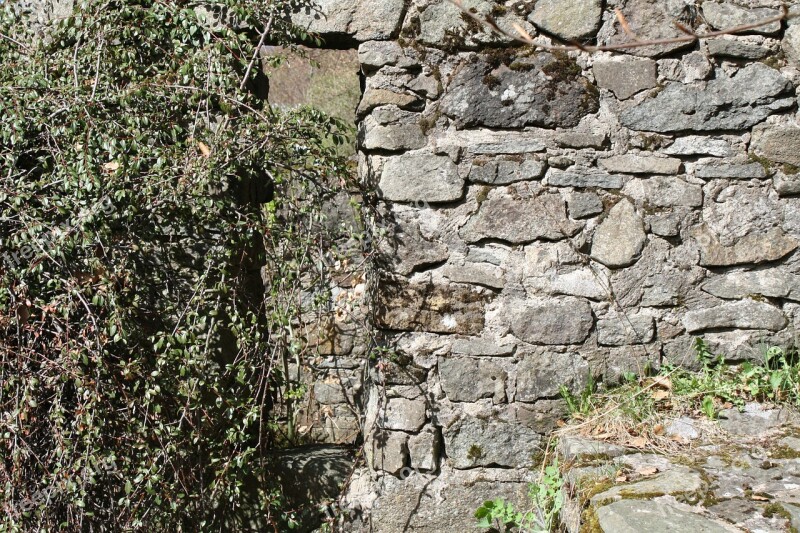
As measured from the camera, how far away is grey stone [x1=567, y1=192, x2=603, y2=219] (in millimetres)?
2564

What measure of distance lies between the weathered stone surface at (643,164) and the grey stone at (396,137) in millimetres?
669

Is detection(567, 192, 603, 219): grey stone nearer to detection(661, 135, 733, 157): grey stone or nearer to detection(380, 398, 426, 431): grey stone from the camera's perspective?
detection(661, 135, 733, 157): grey stone

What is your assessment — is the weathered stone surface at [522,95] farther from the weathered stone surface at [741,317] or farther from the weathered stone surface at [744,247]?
the weathered stone surface at [741,317]

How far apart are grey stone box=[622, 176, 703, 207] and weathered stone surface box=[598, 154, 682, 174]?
1.1 inches

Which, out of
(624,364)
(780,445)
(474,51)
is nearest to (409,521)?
(624,364)

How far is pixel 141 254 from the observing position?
2.67 metres

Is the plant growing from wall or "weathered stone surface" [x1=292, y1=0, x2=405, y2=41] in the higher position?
"weathered stone surface" [x1=292, y1=0, x2=405, y2=41]

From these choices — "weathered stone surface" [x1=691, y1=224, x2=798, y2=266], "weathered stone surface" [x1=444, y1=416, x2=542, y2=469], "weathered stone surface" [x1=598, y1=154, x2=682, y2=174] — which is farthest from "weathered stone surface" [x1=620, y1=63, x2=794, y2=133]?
"weathered stone surface" [x1=444, y1=416, x2=542, y2=469]

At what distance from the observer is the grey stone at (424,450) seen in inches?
103

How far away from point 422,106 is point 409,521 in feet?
4.93

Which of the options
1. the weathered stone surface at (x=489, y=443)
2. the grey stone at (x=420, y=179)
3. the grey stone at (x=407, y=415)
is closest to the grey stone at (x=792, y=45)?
the grey stone at (x=420, y=179)

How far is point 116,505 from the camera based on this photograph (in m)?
2.54

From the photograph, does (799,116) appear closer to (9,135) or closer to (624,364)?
(624,364)

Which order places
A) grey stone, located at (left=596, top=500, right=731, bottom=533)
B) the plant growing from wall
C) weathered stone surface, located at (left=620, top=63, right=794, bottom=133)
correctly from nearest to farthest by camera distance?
grey stone, located at (left=596, top=500, right=731, bottom=533), the plant growing from wall, weathered stone surface, located at (left=620, top=63, right=794, bottom=133)
